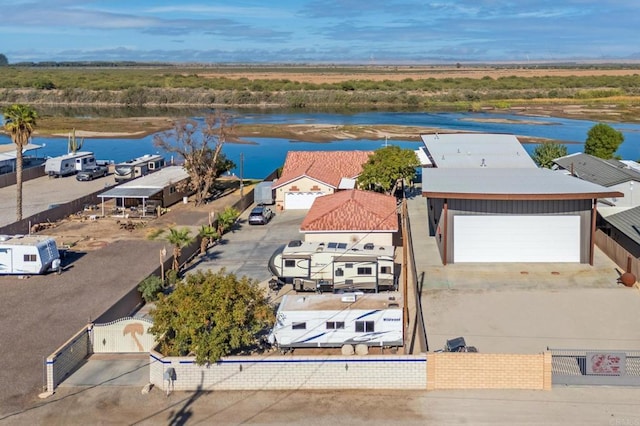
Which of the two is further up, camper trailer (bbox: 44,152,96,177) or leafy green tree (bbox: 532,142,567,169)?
leafy green tree (bbox: 532,142,567,169)

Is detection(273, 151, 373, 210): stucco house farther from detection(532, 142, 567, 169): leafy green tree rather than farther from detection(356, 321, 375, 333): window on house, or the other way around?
detection(356, 321, 375, 333): window on house

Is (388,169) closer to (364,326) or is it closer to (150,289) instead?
(150,289)

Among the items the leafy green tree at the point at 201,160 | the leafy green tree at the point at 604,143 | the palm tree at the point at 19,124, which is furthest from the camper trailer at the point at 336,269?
the leafy green tree at the point at 604,143

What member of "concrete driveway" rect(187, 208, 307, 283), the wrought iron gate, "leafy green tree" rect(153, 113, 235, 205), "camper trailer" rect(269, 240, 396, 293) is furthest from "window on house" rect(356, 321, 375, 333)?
"leafy green tree" rect(153, 113, 235, 205)

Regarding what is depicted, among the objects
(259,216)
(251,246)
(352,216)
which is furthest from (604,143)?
(251,246)

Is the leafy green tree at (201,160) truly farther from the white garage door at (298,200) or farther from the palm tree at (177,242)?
the palm tree at (177,242)
